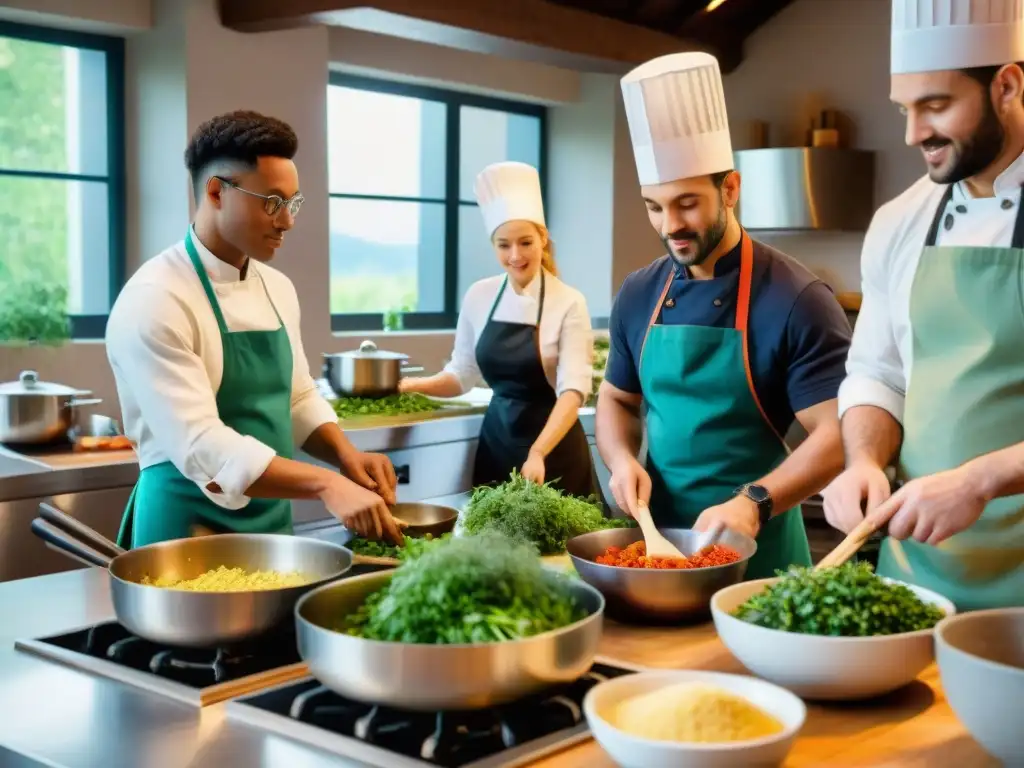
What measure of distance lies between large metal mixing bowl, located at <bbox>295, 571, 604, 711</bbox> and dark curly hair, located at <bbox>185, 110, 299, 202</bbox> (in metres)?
1.34

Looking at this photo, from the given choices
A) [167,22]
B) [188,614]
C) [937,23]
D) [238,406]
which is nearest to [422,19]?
[167,22]

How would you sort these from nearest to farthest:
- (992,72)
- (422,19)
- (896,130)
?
(992,72) < (422,19) < (896,130)

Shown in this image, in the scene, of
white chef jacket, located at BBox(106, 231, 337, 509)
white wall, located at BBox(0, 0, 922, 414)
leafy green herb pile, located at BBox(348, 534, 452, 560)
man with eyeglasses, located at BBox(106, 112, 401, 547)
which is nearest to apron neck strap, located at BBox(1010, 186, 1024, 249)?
leafy green herb pile, located at BBox(348, 534, 452, 560)

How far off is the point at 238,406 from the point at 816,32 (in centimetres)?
630

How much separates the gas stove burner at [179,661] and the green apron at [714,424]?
1013 millimetres

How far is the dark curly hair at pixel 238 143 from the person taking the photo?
93.4 inches

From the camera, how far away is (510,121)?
24.6 ft

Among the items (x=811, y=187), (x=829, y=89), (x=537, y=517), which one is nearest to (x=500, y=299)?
(x=537, y=517)

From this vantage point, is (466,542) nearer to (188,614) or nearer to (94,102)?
(188,614)

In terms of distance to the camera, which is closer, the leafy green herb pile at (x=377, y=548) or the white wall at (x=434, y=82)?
the leafy green herb pile at (x=377, y=548)

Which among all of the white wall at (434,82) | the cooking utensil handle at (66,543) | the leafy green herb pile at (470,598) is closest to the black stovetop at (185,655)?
the cooking utensil handle at (66,543)

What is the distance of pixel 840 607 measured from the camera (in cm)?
138

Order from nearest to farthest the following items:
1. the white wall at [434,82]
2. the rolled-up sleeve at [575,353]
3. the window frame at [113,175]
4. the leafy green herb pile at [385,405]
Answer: the rolled-up sleeve at [575,353]
the leafy green herb pile at [385,405]
the white wall at [434,82]
the window frame at [113,175]

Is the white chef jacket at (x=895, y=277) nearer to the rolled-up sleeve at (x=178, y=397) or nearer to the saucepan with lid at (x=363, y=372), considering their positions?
the rolled-up sleeve at (x=178, y=397)
